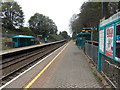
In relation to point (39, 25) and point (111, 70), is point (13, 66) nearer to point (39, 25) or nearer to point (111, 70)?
point (111, 70)

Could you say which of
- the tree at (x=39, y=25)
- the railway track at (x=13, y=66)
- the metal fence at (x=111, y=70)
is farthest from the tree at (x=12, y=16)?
the metal fence at (x=111, y=70)

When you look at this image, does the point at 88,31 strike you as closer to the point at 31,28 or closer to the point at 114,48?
the point at 114,48

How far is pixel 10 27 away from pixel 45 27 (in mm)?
24474

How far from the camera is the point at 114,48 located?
13.8 ft

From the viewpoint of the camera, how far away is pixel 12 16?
65.9m

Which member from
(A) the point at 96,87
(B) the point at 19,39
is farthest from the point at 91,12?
(A) the point at 96,87

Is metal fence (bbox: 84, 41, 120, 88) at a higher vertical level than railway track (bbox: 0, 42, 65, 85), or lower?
higher

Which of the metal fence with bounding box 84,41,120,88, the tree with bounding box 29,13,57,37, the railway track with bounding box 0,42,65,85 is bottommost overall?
the railway track with bounding box 0,42,65,85

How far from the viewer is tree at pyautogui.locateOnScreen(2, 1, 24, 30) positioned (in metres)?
62.4

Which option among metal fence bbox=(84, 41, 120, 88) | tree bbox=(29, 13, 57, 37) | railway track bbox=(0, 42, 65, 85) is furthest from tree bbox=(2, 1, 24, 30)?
metal fence bbox=(84, 41, 120, 88)

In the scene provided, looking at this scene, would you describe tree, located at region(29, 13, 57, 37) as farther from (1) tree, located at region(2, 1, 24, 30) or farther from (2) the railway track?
(2) the railway track

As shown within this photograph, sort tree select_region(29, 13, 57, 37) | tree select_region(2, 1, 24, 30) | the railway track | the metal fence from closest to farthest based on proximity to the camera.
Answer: the metal fence
the railway track
tree select_region(2, 1, 24, 30)
tree select_region(29, 13, 57, 37)

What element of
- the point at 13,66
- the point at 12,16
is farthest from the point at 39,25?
the point at 13,66

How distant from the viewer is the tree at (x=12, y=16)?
62.4 meters
